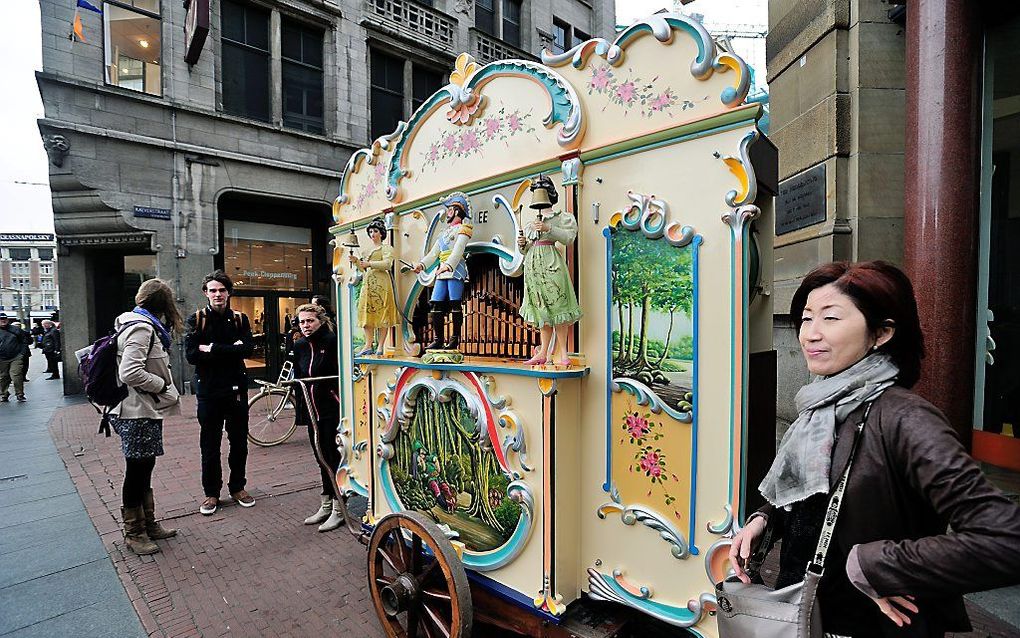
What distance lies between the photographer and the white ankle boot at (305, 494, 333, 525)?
4.53 metres

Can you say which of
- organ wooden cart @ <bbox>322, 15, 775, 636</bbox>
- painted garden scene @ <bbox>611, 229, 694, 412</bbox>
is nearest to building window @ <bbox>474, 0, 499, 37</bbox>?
organ wooden cart @ <bbox>322, 15, 775, 636</bbox>

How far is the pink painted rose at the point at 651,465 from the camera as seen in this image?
7.30 ft

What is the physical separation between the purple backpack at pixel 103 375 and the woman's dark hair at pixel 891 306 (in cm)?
488

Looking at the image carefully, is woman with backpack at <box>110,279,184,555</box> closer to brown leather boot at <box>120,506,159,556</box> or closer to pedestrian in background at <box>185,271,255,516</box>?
brown leather boot at <box>120,506,159,556</box>

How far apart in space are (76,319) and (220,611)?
11.0 metres

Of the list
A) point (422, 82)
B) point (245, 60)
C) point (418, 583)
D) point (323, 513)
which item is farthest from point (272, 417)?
point (422, 82)

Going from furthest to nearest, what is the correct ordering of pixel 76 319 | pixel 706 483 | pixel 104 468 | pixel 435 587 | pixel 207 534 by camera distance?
pixel 76 319 < pixel 104 468 < pixel 207 534 < pixel 435 587 < pixel 706 483

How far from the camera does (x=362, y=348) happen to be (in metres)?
3.98

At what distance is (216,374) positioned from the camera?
A: 4.78 m

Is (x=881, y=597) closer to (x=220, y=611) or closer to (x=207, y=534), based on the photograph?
(x=220, y=611)

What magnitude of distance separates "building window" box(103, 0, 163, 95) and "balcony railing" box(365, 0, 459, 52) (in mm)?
4804

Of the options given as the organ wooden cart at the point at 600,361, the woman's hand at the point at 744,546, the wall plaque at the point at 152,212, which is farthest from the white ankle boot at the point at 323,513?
the wall plaque at the point at 152,212

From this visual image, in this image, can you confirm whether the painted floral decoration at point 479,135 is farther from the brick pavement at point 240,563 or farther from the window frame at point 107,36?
the window frame at point 107,36

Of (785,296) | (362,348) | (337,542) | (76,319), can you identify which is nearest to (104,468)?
(337,542)
